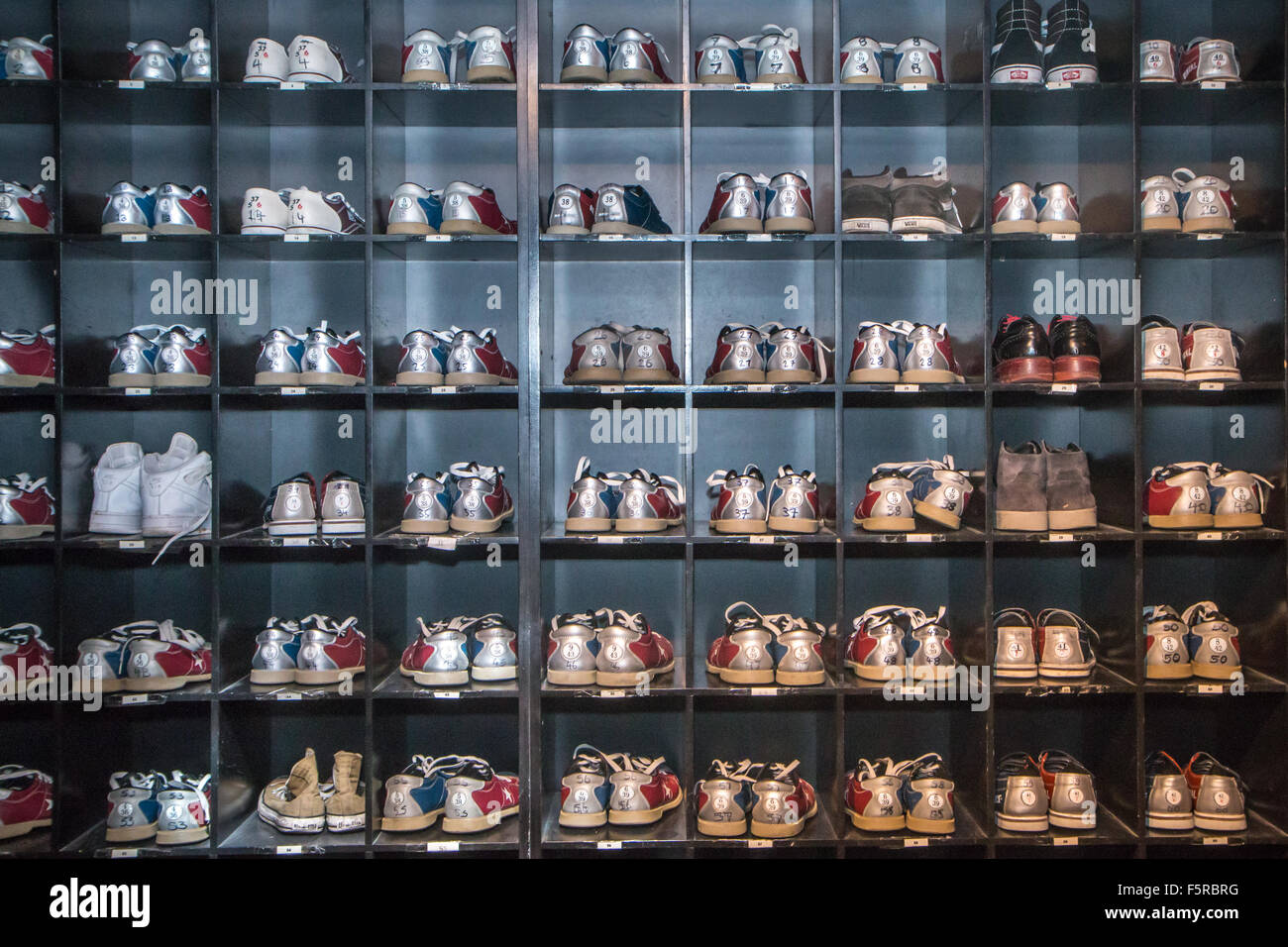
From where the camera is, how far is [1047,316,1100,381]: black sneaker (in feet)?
9.45

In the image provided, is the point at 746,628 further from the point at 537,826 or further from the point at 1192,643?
the point at 1192,643

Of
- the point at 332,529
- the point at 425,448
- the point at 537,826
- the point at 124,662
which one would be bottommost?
the point at 537,826

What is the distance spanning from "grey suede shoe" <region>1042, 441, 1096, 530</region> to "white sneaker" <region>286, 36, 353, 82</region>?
249cm

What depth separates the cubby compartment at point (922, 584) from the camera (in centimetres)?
300

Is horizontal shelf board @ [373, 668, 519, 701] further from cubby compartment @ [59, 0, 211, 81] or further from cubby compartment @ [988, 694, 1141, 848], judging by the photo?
cubby compartment @ [59, 0, 211, 81]

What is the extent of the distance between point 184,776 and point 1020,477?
2.67m

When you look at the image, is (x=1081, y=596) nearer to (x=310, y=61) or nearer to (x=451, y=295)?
(x=451, y=295)

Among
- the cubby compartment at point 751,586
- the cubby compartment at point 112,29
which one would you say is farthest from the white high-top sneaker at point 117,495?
the cubby compartment at point 751,586

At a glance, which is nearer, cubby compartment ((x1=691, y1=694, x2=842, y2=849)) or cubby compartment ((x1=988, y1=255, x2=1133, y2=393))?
cubby compartment ((x1=988, y1=255, x2=1133, y2=393))

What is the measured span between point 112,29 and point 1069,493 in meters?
3.30

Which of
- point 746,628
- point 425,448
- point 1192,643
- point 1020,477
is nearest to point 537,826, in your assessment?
point 746,628

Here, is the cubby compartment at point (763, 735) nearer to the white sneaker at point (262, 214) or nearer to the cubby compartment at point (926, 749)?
the cubby compartment at point (926, 749)

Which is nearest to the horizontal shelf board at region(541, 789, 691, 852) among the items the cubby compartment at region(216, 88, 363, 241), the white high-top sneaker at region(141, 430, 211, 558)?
the white high-top sneaker at region(141, 430, 211, 558)

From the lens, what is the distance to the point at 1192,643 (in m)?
2.93
